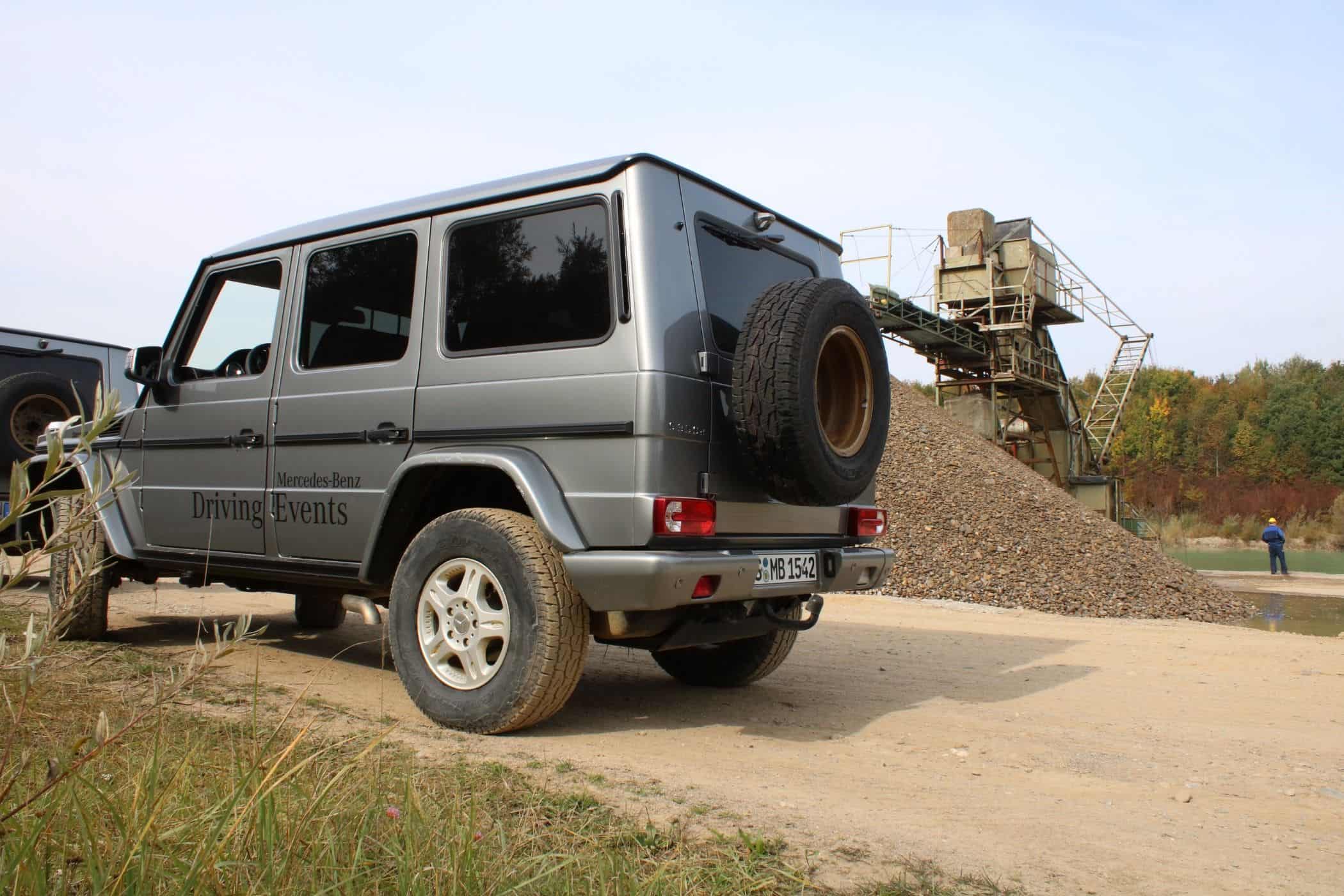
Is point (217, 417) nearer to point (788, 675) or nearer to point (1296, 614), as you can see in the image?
point (788, 675)

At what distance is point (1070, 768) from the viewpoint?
3.83m

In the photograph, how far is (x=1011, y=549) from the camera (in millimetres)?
13719

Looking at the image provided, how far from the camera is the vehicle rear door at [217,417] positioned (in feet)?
16.5

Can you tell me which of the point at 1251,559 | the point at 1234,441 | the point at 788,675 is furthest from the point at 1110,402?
the point at 1234,441

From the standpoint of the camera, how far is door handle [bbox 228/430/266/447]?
497cm

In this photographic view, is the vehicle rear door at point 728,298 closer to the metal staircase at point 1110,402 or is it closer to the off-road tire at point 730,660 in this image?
the off-road tire at point 730,660

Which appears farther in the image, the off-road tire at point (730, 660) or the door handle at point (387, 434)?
the off-road tire at point (730, 660)

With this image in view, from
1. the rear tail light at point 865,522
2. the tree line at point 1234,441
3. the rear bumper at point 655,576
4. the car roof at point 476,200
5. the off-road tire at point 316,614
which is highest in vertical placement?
the tree line at point 1234,441

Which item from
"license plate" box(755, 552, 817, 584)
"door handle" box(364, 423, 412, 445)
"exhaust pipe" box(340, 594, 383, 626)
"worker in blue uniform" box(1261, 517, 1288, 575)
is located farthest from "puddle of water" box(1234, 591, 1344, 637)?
"door handle" box(364, 423, 412, 445)

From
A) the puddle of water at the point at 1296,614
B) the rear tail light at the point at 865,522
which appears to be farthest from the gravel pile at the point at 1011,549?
the rear tail light at the point at 865,522

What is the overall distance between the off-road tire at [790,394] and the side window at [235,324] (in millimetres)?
2628

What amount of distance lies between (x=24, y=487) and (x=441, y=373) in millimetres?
2757

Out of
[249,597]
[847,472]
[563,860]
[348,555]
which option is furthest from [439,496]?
[249,597]

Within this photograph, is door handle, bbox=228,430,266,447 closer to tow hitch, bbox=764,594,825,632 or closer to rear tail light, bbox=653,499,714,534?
rear tail light, bbox=653,499,714,534
